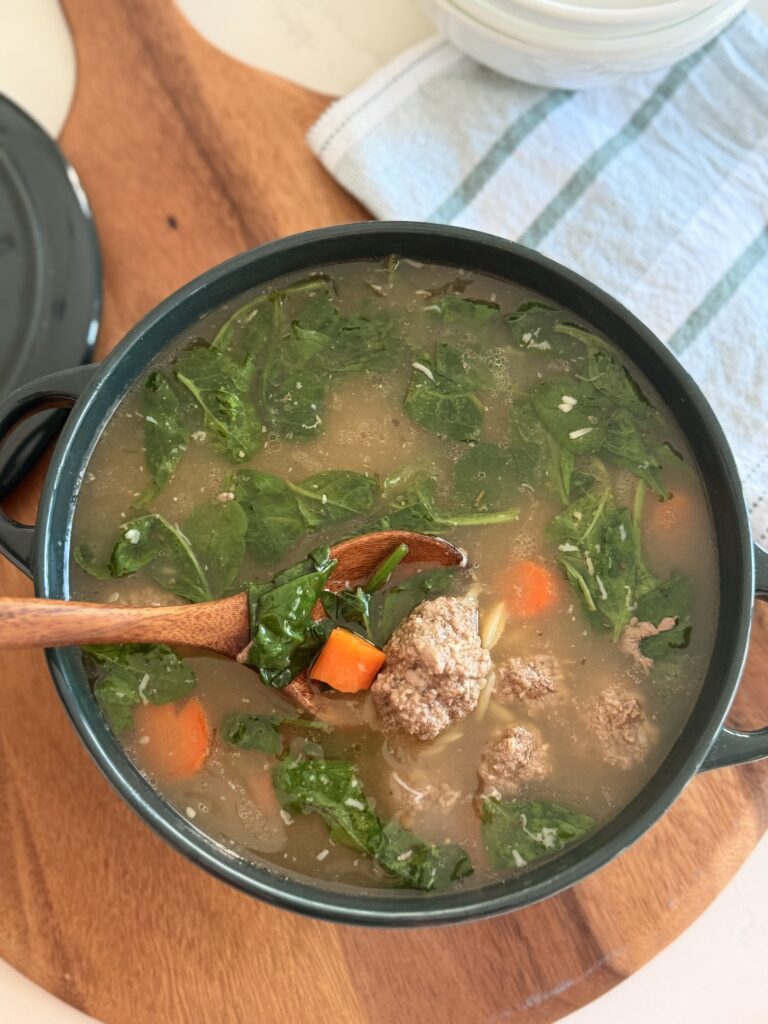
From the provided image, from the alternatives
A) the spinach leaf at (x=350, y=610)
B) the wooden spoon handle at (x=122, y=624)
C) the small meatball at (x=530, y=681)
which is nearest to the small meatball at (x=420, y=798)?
the small meatball at (x=530, y=681)

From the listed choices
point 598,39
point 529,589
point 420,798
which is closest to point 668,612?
point 529,589

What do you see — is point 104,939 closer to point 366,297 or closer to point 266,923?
point 266,923

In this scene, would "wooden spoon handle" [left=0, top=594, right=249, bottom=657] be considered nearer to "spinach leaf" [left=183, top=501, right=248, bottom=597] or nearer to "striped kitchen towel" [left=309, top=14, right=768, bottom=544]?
"spinach leaf" [left=183, top=501, right=248, bottom=597]

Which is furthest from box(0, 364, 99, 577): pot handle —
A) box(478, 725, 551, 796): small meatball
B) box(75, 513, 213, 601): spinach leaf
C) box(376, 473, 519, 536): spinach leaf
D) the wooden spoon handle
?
box(478, 725, 551, 796): small meatball

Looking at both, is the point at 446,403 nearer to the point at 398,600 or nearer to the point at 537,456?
the point at 537,456

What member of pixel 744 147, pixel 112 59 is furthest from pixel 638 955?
pixel 112 59
